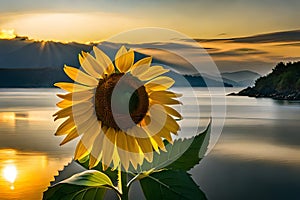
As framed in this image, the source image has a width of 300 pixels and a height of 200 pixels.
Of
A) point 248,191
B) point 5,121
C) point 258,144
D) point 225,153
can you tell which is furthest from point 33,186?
point 5,121

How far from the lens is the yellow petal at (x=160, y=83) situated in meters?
0.97

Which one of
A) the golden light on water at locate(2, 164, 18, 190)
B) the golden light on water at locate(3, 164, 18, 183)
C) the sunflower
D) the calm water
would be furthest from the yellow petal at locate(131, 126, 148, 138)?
the golden light on water at locate(3, 164, 18, 183)

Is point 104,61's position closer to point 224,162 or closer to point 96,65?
point 96,65

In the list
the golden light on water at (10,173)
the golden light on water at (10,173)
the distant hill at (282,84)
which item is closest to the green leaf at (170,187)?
the golden light on water at (10,173)

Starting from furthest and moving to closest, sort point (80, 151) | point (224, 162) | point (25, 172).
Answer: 1. point (224, 162)
2. point (25, 172)
3. point (80, 151)

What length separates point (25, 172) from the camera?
2306cm

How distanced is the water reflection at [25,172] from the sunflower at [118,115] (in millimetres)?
16810

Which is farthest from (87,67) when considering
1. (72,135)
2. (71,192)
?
(71,192)

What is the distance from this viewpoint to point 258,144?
33094 millimetres

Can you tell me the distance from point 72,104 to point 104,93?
6 cm

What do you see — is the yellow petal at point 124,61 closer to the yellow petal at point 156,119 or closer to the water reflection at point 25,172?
the yellow petal at point 156,119

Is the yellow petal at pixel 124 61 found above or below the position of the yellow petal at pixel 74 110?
above

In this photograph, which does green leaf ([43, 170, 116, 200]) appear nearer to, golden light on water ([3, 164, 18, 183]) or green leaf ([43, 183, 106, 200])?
green leaf ([43, 183, 106, 200])

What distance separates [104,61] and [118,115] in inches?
5.3
